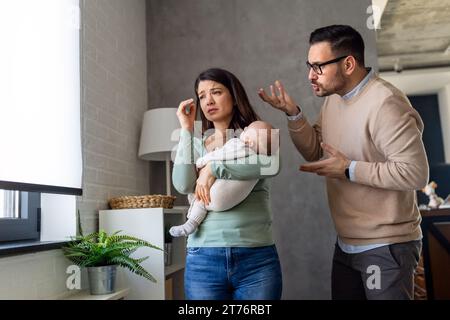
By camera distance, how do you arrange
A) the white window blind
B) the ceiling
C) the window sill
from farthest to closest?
the ceiling, the white window blind, the window sill

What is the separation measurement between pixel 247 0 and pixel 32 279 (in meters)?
2.06

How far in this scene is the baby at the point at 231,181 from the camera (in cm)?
120

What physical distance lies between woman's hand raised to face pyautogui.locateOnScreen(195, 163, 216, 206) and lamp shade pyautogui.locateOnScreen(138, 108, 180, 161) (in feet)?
3.83

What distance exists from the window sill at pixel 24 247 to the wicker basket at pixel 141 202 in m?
0.39

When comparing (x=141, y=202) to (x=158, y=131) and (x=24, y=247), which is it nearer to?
(x=158, y=131)

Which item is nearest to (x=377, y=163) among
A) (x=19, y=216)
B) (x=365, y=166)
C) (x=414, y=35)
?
(x=365, y=166)

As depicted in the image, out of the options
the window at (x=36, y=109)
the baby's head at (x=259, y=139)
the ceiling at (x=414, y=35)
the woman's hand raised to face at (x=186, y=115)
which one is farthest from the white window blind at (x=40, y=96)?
the ceiling at (x=414, y=35)

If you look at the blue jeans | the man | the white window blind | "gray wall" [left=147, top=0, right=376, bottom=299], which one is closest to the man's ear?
the man

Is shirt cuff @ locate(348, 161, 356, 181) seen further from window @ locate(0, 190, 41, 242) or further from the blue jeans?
window @ locate(0, 190, 41, 242)

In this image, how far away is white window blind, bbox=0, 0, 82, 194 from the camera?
5.10 ft

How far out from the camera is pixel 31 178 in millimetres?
1645

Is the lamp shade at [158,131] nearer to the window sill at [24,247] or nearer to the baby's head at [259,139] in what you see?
the window sill at [24,247]
